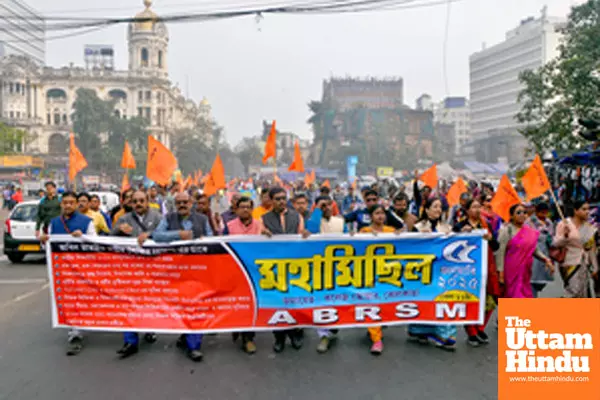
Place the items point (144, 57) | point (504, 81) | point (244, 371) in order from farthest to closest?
point (504, 81) < point (144, 57) < point (244, 371)

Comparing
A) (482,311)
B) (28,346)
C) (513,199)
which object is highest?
(513,199)

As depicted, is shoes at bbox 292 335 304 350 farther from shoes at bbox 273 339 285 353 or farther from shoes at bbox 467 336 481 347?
shoes at bbox 467 336 481 347

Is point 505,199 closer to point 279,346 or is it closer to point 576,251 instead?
point 576,251

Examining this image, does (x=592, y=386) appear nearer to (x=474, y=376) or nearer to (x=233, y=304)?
(x=474, y=376)

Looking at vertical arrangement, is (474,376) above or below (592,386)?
below

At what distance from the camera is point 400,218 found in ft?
22.5

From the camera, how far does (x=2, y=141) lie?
1880 inches

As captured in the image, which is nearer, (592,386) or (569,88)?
(592,386)

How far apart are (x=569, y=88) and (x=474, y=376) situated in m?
12.7

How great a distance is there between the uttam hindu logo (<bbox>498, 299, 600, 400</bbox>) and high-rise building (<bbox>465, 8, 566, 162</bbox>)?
293 ft

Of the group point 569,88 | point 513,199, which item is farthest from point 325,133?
point 513,199

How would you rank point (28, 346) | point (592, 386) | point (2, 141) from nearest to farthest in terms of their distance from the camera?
point (592, 386)
point (28, 346)
point (2, 141)

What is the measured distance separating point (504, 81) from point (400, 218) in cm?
11088

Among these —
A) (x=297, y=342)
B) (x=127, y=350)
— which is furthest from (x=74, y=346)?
(x=297, y=342)
